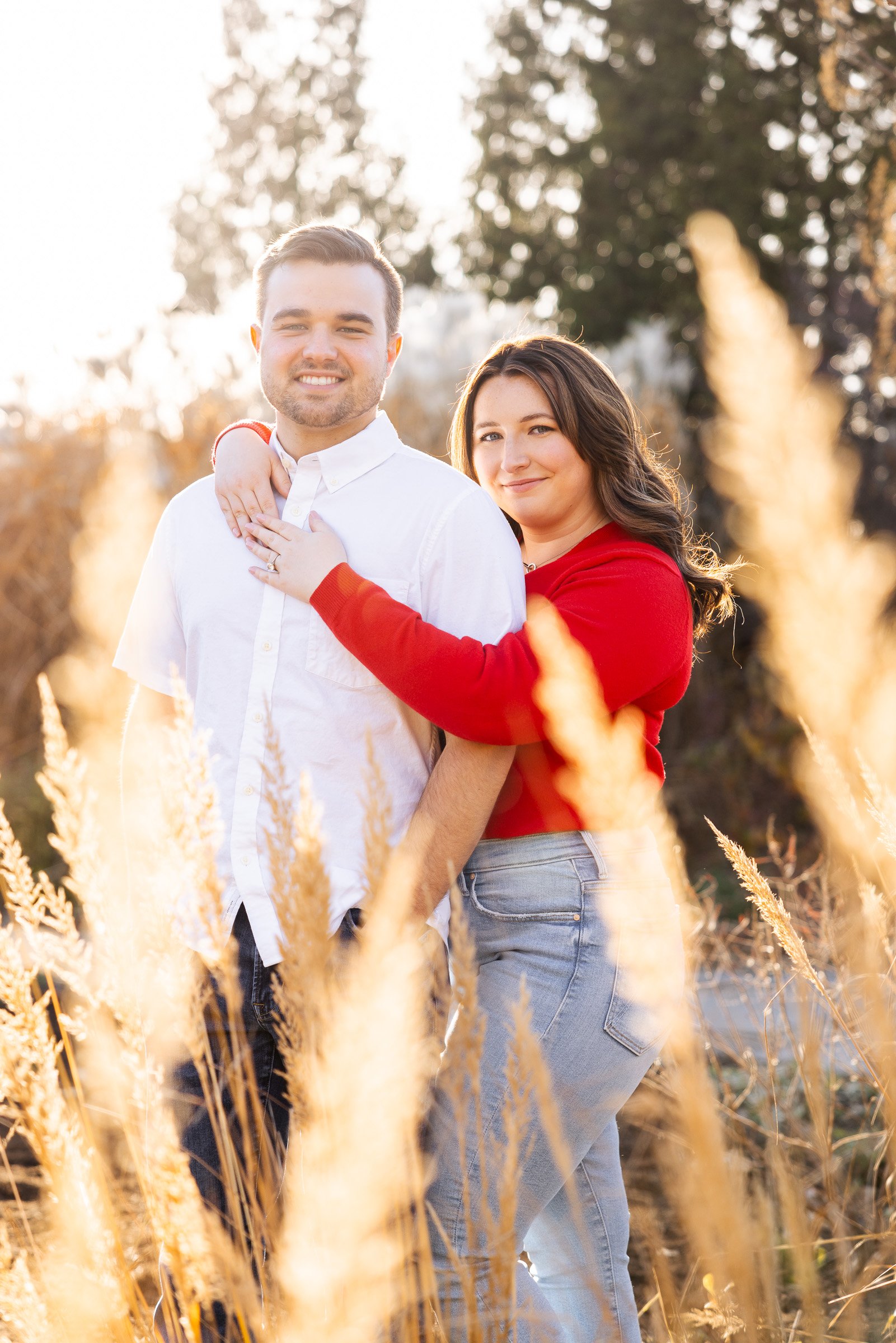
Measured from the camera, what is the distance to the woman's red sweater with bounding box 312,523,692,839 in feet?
5.78

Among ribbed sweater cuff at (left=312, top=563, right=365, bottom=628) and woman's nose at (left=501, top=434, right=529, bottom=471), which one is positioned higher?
woman's nose at (left=501, top=434, right=529, bottom=471)

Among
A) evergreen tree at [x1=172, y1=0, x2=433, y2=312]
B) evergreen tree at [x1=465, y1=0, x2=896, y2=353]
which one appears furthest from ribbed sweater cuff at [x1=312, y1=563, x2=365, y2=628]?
evergreen tree at [x1=172, y1=0, x2=433, y2=312]

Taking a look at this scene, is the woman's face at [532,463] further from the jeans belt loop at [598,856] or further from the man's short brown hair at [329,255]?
the jeans belt loop at [598,856]

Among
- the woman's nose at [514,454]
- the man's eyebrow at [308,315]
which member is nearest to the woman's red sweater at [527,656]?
the woman's nose at [514,454]

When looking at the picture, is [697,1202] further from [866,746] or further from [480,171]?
[480,171]

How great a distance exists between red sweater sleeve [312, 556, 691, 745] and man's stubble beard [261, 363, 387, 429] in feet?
1.06

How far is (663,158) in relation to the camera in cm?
1009

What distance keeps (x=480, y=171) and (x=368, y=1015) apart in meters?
12.3

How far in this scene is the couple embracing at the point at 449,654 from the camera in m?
1.79

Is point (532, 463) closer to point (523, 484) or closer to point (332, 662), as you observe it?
point (523, 484)

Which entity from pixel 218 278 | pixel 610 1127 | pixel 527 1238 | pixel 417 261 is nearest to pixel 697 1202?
pixel 610 1127

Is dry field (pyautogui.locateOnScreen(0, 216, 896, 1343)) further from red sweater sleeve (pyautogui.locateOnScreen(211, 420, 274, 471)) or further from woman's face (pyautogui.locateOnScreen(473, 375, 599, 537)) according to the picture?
red sweater sleeve (pyautogui.locateOnScreen(211, 420, 274, 471))

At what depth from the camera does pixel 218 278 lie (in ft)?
62.8

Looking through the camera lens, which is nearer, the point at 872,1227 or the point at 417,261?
the point at 872,1227
